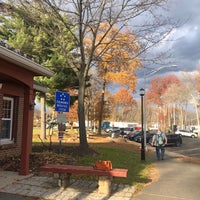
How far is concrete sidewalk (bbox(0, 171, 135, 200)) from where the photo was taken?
305 inches

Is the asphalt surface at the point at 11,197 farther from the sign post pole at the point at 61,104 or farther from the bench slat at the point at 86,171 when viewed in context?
the sign post pole at the point at 61,104

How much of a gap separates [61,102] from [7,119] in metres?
2.73

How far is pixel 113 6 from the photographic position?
1644cm

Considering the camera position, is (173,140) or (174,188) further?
(173,140)

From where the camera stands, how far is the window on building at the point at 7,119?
527 inches

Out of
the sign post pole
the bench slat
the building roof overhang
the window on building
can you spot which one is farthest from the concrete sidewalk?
the window on building

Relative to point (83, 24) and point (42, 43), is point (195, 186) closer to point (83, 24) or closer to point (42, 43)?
point (83, 24)

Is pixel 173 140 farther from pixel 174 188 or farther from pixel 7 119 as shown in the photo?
pixel 174 188

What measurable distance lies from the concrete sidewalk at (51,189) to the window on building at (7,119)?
4141 millimetres

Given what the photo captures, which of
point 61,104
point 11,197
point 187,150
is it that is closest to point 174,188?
point 11,197

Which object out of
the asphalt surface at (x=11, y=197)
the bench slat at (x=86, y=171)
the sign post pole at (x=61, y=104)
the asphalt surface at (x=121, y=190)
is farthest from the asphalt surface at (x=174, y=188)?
the sign post pole at (x=61, y=104)

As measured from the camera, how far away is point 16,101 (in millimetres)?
13891

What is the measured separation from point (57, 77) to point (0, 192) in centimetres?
1911

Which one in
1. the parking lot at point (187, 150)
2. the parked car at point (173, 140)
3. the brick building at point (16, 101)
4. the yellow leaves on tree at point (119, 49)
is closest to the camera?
the brick building at point (16, 101)
